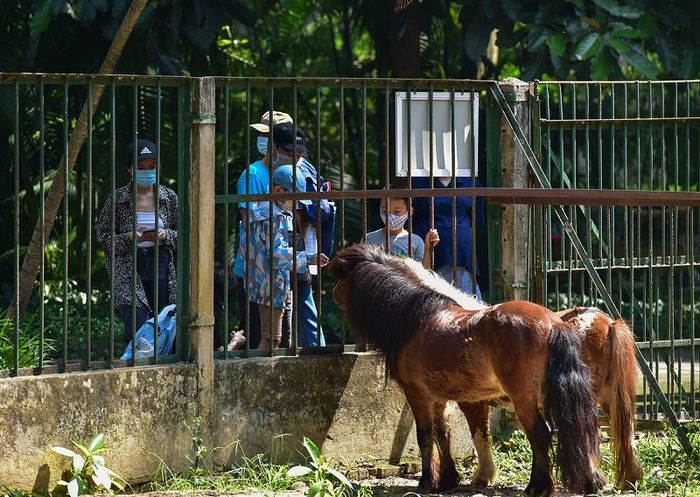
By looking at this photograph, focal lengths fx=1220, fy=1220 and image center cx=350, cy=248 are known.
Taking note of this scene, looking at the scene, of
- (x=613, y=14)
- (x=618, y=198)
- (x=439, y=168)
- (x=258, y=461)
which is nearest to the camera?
(x=618, y=198)

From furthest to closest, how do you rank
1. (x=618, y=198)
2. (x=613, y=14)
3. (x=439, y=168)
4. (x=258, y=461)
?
(x=613, y=14) < (x=439, y=168) < (x=258, y=461) < (x=618, y=198)

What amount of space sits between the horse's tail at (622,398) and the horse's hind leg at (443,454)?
885 mm

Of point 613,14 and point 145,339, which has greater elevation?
point 613,14

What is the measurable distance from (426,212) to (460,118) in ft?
2.06

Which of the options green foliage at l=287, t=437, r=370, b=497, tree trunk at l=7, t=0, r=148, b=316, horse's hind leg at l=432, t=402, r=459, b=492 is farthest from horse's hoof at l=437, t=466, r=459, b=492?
tree trunk at l=7, t=0, r=148, b=316

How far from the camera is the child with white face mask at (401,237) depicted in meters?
7.20

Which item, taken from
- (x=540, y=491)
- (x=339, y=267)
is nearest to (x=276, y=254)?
(x=339, y=267)

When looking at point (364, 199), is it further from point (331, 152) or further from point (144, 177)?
point (331, 152)

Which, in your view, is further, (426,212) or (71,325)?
(71,325)

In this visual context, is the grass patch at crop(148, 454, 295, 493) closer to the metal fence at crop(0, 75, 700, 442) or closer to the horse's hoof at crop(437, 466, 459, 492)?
the metal fence at crop(0, 75, 700, 442)

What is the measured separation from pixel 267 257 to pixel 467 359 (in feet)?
4.85

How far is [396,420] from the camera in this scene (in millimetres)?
7105

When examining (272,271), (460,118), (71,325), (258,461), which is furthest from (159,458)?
(71,325)

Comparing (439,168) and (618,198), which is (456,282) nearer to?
(439,168)
